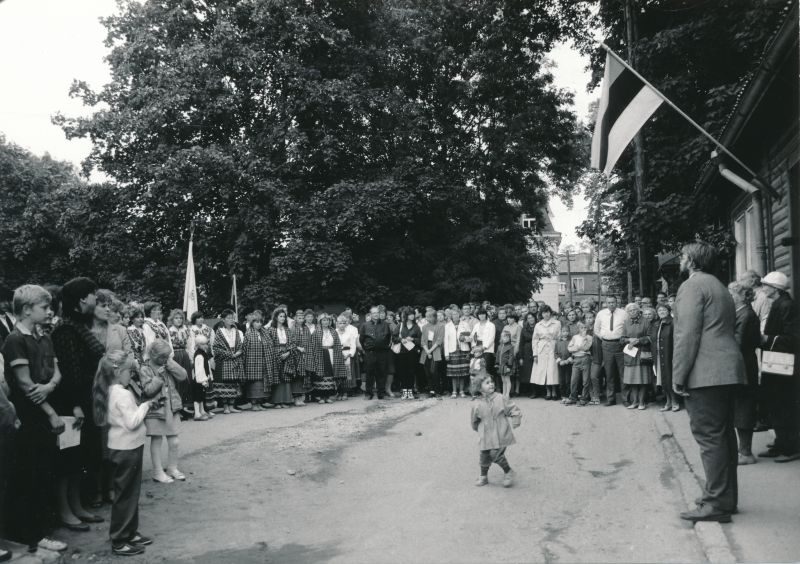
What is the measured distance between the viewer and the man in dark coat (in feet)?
18.0

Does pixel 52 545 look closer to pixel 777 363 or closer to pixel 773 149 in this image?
pixel 777 363

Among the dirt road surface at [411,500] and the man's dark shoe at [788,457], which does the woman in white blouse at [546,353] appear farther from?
the man's dark shoe at [788,457]

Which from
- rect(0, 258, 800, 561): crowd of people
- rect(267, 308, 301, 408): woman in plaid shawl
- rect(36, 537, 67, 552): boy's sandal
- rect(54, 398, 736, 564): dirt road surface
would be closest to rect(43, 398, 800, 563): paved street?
rect(54, 398, 736, 564): dirt road surface

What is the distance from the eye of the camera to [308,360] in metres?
14.9

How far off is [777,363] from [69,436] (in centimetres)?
662

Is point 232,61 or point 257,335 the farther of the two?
point 232,61

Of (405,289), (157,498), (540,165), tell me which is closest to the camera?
(157,498)

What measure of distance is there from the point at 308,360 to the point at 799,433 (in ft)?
31.2

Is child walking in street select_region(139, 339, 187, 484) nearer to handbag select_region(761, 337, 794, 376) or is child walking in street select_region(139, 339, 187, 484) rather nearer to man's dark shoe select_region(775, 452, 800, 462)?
handbag select_region(761, 337, 794, 376)

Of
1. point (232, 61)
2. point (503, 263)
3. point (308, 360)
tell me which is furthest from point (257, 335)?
point (503, 263)

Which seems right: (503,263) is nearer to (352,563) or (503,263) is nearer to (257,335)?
(257,335)

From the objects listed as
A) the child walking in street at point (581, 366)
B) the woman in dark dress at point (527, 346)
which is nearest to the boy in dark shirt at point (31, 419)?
the child walking in street at point (581, 366)

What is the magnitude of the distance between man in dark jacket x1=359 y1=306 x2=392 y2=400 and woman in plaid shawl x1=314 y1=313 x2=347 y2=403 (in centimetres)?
55

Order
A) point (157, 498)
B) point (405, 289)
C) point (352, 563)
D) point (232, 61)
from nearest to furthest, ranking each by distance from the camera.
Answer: point (352, 563) → point (157, 498) → point (232, 61) → point (405, 289)
